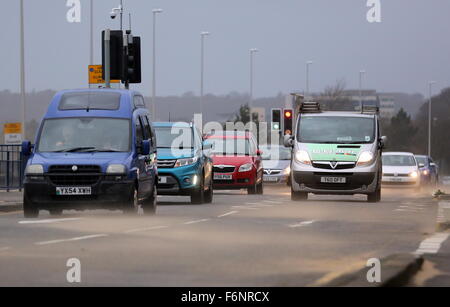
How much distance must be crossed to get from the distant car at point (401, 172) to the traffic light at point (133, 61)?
18.6 meters

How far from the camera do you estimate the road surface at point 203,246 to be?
1064 centimetres

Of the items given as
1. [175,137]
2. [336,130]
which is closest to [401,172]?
[336,130]

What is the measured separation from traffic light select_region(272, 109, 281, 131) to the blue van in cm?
3443

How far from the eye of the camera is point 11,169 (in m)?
39.6

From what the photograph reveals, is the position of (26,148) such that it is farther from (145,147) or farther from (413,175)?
(413,175)

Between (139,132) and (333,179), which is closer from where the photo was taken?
(139,132)

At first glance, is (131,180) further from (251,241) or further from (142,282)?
(142,282)

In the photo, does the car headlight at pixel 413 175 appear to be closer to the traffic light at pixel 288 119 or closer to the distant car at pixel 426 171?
the distant car at pixel 426 171

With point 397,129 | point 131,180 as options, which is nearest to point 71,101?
point 131,180

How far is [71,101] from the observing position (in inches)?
877

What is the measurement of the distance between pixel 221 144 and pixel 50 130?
53.8 feet

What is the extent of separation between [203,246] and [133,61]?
1744 centimetres

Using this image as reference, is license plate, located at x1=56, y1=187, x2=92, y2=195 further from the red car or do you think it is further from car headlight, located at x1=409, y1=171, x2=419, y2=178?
car headlight, located at x1=409, y1=171, x2=419, y2=178

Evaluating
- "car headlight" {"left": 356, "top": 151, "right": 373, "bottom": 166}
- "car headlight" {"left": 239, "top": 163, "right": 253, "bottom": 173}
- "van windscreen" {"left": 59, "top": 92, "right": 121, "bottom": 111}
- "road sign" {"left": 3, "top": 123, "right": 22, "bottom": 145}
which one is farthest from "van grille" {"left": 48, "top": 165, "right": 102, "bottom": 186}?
"road sign" {"left": 3, "top": 123, "right": 22, "bottom": 145}
